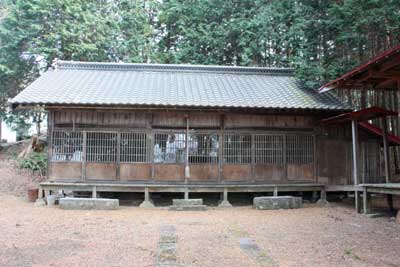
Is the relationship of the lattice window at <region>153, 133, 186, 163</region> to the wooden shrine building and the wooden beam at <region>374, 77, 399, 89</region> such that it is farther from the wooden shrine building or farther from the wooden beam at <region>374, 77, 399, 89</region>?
the wooden beam at <region>374, 77, 399, 89</region>

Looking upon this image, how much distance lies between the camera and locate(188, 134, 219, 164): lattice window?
11.3 m

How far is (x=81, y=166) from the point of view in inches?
433

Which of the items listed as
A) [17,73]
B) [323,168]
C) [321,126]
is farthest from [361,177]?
[17,73]

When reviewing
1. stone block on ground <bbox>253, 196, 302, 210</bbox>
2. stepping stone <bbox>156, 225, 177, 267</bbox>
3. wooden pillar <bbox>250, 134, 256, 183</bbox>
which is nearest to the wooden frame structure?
stone block on ground <bbox>253, 196, 302, 210</bbox>

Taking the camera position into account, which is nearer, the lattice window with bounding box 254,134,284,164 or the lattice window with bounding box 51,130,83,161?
the lattice window with bounding box 51,130,83,161

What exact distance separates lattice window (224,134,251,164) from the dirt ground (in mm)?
1958

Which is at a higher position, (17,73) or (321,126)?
(17,73)

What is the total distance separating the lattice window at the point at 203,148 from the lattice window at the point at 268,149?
1.39 m

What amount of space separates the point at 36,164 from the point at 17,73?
15.9ft

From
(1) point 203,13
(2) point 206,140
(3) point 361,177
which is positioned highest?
(1) point 203,13

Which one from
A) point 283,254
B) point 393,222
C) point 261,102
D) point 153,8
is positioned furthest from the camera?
point 153,8

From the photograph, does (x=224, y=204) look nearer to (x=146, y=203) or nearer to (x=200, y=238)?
(x=146, y=203)

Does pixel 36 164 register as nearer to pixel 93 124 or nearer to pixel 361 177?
pixel 93 124

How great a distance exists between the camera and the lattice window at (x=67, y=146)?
11078mm
